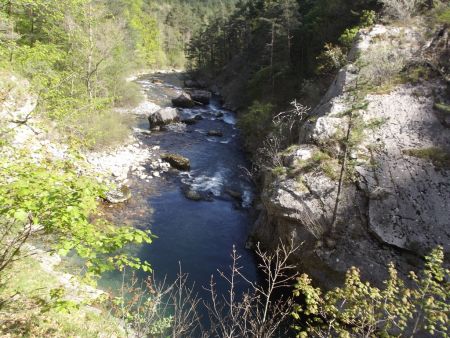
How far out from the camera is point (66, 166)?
573 cm

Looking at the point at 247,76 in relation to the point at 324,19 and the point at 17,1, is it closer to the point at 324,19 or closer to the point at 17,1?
the point at 324,19

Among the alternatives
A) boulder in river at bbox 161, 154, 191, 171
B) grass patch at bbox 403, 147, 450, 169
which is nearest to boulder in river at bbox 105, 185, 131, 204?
boulder in river at bbox 161, 154, 191, 171

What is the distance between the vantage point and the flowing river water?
1395 centimetres

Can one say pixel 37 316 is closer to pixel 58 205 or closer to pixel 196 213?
pixel 58 205

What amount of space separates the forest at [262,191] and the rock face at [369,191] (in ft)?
0.18

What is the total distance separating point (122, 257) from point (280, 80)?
31226mm

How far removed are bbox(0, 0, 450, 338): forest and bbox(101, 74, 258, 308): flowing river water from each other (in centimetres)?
23

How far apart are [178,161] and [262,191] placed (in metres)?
9.78

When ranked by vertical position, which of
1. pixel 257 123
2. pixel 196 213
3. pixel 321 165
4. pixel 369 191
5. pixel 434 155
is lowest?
pixel 196 213

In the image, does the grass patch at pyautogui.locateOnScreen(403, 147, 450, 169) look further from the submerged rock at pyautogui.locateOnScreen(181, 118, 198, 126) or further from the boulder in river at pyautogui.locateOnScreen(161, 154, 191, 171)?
the submerged rock at pyautogui.locateOnScreen(181, 118, 198, 126)

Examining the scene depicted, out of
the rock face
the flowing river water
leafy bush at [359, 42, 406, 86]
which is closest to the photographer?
the rock face

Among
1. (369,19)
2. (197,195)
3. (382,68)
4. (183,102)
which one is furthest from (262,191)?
(183,102)

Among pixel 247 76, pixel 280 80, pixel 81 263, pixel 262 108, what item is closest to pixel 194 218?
pixel 81 263

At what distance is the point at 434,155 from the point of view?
1223cm
